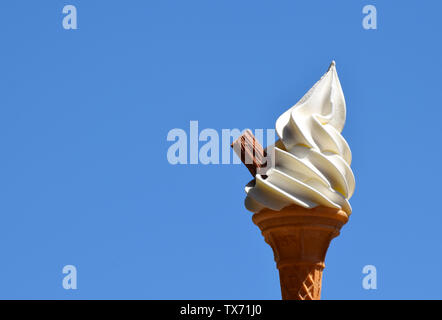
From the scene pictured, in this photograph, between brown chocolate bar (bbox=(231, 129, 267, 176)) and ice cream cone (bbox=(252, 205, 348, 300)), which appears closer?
ice cream cone (bbox=(252, 205, 348, 300))

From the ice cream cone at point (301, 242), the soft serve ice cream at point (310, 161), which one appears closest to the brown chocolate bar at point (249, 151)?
the soft serve ice cream at point (310, 161)

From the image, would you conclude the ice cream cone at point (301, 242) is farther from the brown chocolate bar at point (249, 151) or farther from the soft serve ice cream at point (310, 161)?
the brown chocolate bar at point (249, 151)

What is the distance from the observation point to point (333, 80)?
12508mm

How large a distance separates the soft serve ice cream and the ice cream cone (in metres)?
0.13

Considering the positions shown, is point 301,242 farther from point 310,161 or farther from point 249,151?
point 249,151

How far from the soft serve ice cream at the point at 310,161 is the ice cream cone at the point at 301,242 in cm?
13

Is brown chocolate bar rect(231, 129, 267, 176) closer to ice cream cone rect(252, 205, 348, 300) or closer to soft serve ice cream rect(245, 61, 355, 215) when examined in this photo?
soft serve ice cream rect(245, 61, 355, 215)

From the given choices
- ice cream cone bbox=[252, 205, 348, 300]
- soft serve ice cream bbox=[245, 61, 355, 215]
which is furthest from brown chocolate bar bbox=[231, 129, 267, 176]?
ice cream cone bbox=[252, 205, 348, 300]

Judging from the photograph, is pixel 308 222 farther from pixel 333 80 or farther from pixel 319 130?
pixel 333 80

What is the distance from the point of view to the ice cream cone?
1164 centimetres

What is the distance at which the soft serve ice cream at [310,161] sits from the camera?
11.6m

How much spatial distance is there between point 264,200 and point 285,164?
587 mm

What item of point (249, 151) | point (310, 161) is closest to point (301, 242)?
point (310, 161)
